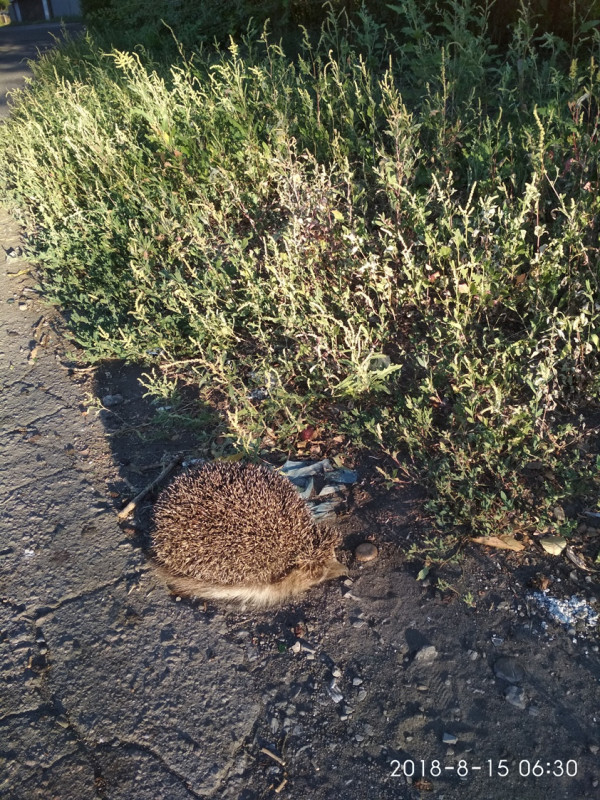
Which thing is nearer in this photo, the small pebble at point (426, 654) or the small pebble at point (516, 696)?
the small pebble at point (516, 696)

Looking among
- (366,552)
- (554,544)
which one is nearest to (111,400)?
(366,552)

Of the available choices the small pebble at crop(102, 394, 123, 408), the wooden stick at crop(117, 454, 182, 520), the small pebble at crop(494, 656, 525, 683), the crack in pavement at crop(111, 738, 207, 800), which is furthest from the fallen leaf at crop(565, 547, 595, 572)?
the small pebble at crop(102, 394, 123, 408)

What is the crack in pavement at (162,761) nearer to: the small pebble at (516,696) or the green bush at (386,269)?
the small pebble at (516,696)

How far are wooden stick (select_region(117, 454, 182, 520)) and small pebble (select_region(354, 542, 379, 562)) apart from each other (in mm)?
1345

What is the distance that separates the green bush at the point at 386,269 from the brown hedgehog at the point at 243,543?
18.2 inches

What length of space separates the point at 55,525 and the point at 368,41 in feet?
15.9

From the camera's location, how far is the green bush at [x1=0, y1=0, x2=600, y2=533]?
10.8 feet

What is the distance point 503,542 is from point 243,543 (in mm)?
1283

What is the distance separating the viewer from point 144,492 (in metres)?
3.77

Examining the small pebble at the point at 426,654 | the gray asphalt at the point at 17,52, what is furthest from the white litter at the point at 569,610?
the gray asphalt at the point at 17,52

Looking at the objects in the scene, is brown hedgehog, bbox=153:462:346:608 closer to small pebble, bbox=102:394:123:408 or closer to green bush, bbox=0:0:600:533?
green bush, bbox=0:0:600:533

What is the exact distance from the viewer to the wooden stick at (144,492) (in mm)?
3680

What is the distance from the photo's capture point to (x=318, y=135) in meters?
5.22

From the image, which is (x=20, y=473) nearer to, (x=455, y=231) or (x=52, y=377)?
(x=52, y=377)
